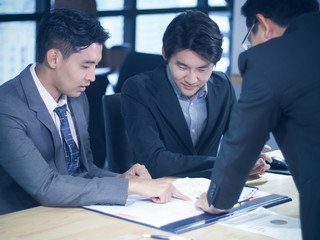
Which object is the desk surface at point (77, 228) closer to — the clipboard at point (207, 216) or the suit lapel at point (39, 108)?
the clipboard at point (207, 216)

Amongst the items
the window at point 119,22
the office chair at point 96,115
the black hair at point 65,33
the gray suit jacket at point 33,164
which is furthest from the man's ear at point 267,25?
the window at point 119,22

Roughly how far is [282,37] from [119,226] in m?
0.68

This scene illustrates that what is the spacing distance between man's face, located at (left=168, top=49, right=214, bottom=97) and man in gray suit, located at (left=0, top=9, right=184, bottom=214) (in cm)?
42

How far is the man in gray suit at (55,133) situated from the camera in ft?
5.29

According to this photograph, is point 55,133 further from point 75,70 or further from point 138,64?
point 138,64

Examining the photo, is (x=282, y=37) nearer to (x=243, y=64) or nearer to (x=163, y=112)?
(x=243, y=64)

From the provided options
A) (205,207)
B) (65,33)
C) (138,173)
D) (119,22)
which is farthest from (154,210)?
(119,22)

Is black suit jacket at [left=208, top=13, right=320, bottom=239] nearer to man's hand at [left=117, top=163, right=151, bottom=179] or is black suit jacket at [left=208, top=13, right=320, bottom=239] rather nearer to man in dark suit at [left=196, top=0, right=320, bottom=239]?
man in dark suit at [left=196, top=0, right=320, bottom=239]

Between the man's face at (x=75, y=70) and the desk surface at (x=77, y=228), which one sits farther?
the man's face at (x=75, y=70)

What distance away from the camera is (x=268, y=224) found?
1.45m

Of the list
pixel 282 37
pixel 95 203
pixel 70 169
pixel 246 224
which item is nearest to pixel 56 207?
pixel 95 203

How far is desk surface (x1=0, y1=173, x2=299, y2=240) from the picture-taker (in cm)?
134

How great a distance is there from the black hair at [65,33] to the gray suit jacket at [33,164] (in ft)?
0.45

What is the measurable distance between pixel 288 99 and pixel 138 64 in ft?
7.69
